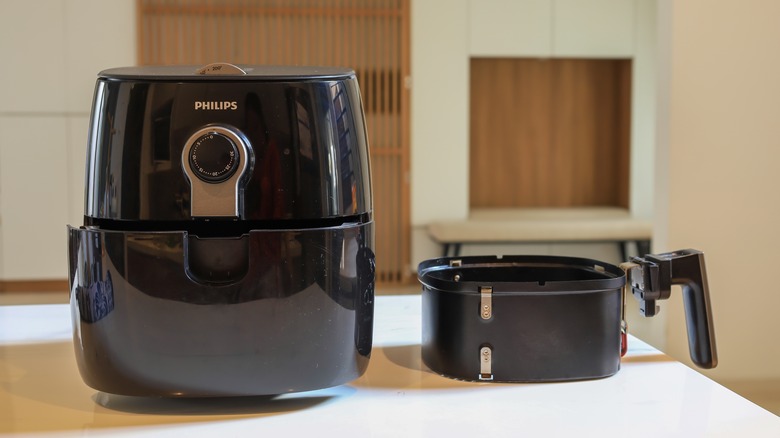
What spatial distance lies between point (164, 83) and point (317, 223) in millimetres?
178

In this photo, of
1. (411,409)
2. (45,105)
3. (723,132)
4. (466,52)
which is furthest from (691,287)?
(45,105)

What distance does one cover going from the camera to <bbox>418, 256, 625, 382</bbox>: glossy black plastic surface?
83 centimetres

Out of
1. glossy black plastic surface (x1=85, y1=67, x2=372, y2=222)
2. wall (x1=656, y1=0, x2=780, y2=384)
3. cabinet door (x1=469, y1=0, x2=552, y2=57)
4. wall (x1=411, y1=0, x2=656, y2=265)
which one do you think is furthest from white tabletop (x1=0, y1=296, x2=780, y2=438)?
cabinet door (x1=469, y1=0, x2=552, y2=57)

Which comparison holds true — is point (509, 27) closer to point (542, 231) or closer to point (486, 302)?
point (542, 231)

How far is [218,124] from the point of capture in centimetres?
76

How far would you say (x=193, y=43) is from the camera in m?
5.36

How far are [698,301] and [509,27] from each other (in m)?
4.61

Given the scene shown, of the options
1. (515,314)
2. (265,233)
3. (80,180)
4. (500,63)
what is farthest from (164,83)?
(500,63)

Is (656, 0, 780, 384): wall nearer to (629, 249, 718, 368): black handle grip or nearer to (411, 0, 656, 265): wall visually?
(629, 249, 718, 368): black handle grip

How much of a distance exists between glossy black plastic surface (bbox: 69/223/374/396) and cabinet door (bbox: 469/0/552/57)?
467 cm

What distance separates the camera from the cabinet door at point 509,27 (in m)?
5.26

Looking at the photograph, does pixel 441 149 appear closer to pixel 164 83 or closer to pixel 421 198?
pixel 421 198

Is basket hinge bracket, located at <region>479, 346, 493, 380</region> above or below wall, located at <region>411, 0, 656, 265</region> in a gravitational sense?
below

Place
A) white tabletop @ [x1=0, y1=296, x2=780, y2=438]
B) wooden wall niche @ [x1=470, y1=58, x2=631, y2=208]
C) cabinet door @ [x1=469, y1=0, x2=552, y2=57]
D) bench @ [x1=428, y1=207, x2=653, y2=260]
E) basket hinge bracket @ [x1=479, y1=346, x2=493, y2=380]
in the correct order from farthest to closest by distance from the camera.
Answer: wooden wall niche @ [x1=470, y1=58, x2=631, y2=208]
cabinet door @ [x1=469, y1=0, x2=552, y2=57]
bench @ [x1=428, y1=207, x2=653, y2=260]
basket hinge bracket @ [x1=479, y1=346, x2=493, y2=380]
white tabletop @ [x1=0, y1=296, x2=780, y2=438]
